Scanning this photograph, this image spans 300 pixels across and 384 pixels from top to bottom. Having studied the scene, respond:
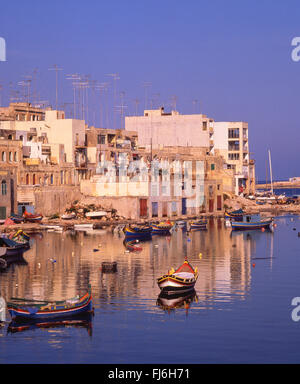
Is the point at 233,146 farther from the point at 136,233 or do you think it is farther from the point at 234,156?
the point at 136,233

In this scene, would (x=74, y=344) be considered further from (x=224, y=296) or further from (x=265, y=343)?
(x=224, y=296)

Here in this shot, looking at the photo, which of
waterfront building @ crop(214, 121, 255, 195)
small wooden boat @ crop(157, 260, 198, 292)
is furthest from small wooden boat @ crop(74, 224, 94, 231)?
waterfront building @ crop(214, 121, 255, 195)

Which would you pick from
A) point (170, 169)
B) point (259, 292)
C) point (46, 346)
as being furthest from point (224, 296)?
Answer: point (170, 169)

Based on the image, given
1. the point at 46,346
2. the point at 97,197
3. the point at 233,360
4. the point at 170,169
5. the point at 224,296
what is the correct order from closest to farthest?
the point at 233,360, the point at 46,346, the point at 224,296, the point at 97,197, the point at 170,169

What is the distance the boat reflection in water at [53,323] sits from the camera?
3628 cm

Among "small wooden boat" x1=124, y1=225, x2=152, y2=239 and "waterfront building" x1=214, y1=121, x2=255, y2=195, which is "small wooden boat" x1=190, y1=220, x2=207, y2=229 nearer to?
"small wooden boat" x1=124, y1=225, x2=152, y2=239

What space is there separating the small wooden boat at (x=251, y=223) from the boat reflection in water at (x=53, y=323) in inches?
2069

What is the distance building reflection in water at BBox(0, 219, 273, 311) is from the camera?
44125mm

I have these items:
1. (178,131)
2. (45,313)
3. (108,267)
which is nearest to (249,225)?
(178,131)

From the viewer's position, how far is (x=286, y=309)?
40562mm

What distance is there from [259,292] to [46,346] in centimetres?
1599

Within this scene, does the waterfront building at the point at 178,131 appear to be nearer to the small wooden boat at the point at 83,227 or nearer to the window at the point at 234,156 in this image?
the window at the point at 234,156

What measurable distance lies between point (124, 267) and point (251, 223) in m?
38.0

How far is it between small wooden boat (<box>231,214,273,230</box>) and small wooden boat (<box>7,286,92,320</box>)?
171ft
